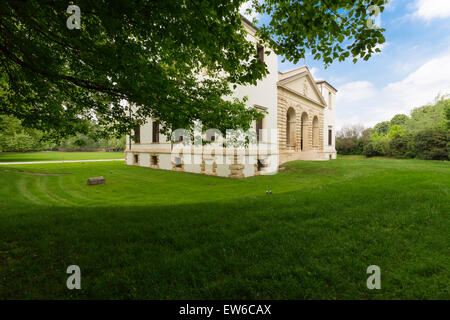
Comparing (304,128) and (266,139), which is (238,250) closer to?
(266,139)

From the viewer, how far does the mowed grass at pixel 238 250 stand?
102 inches

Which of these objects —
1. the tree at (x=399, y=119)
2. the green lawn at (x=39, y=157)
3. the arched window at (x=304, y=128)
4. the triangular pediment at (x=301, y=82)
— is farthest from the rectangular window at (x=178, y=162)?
the tree at (x=399, y=119)

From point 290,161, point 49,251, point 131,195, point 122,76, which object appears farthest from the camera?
point 290,161

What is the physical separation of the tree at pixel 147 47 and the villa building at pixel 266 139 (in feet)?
25.8

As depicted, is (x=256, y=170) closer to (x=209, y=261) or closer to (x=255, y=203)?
(x=255, y=203)

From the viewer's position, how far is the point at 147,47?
15.1 ft

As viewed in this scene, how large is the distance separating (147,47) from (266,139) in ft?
48.0

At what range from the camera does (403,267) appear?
2.96 meters

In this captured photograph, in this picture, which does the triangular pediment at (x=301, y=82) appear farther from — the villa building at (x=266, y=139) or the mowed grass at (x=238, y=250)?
the mowed grass at (x=238, y=250)

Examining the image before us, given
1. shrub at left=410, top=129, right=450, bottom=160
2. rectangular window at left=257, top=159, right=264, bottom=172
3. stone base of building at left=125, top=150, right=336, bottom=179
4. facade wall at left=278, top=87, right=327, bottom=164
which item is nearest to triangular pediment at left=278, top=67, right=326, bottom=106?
facade wall at left=278, top=87, right=327, bottom=164

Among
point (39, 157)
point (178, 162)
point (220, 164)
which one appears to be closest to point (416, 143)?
point (220, 164)

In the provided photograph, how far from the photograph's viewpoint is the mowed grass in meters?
2.60
